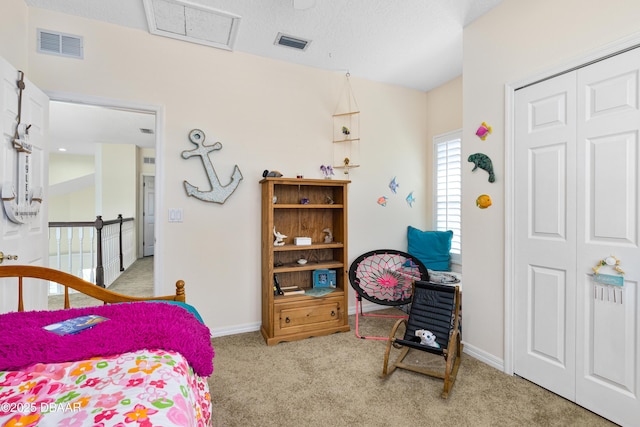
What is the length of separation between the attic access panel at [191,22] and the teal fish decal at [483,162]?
7.21ft

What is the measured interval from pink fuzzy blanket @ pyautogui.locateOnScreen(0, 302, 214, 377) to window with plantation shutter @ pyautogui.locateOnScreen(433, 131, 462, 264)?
3.00 metres

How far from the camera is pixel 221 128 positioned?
2.89 metres

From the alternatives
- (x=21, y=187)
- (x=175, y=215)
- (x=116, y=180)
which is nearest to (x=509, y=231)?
(x=175, y=215)

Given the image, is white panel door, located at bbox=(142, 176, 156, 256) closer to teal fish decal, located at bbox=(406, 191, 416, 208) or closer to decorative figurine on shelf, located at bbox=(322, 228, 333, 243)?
decorative figurine on shelf, located at bbox=(322, 228, 333, 243)

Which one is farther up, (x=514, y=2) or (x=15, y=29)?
(x=514, y=2)

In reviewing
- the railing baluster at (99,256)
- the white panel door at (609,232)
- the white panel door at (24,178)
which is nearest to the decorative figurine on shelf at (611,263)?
the white panel door at (609,232)

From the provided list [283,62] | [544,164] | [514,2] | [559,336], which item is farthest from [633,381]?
[283,62]

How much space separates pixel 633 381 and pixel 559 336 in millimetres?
370

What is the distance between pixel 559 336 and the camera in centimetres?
196

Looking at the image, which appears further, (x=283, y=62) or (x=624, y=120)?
(x=283, y=62)

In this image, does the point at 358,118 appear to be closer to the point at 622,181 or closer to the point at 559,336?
the point at 622,181

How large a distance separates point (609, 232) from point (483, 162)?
2.97 feet

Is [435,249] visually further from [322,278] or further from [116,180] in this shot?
[116,180]

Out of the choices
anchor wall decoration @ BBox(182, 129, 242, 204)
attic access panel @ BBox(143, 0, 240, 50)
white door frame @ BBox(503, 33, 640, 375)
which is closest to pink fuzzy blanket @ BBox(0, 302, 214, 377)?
anchor wall decoration @ BBox(182, 129, 242, 204)
